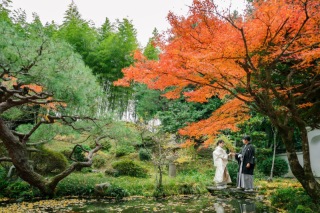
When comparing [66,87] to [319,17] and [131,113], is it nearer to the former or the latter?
[319,17]

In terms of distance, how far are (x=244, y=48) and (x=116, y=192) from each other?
21.1 ft

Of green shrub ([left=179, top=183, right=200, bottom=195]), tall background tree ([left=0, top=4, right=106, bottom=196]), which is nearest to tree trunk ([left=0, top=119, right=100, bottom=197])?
tall background tree ([left=0, top=4, right=106, bottom=196])

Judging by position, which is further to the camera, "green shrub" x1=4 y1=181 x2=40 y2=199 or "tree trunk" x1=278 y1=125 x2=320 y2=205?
"green shrub" x1=4 y1=181 x2=40 y2=199

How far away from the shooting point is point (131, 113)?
25.1 m

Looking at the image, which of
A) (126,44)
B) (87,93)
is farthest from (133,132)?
(126,44)

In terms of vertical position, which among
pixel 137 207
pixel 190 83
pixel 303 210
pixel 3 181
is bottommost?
pixel 137 207

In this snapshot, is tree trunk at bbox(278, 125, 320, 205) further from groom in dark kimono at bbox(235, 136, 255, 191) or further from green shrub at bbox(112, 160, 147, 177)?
green shrub at bbox(112, 160, 147, 177)

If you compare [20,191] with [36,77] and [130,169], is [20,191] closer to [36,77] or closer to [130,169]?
[36,77]

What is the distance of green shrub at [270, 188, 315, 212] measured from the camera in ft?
17.6

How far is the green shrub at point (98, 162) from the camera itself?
14.6 metres

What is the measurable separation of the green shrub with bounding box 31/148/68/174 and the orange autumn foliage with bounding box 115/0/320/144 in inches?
301

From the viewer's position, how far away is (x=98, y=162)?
14656 mm

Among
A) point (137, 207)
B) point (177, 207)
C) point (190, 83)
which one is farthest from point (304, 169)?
point (137, 207)

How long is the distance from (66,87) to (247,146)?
5.25 m
